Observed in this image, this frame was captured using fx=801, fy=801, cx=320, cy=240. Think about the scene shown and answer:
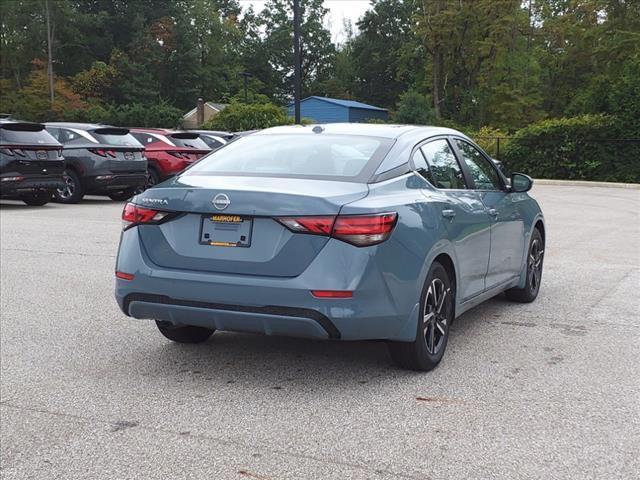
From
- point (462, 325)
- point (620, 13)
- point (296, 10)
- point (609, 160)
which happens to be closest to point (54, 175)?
point (296, 10)

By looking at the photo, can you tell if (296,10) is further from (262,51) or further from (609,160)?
(262,51)

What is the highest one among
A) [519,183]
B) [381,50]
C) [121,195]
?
[381,50]

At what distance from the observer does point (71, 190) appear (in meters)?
17.6

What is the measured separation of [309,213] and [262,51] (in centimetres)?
8970

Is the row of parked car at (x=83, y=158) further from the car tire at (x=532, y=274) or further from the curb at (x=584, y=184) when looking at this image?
the curb at (x=584, y=184)

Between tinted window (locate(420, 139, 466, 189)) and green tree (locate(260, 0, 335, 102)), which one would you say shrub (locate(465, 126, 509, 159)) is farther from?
green tree (locate(260, 0, 335, 102))

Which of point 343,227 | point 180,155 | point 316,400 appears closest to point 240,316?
point 316,400

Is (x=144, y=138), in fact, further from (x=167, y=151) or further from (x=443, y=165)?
(x=443, y=165)

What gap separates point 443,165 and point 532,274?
2042 millimetres

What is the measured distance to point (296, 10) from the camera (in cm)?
2362

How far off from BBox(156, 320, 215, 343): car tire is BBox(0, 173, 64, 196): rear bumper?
1101cm

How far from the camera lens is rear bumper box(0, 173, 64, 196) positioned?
15367mm

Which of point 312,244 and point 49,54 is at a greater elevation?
point 49,54

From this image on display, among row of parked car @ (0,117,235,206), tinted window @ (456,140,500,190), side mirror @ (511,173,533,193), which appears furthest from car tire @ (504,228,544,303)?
row of parked car @ (0,117,235,206)
